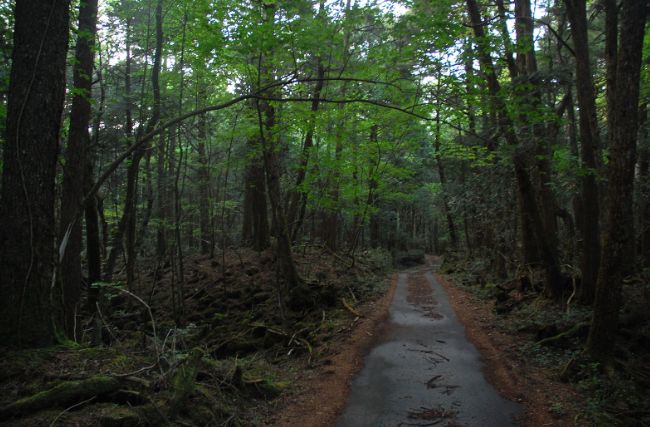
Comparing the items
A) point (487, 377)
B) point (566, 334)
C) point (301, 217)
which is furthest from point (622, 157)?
point (301, 217)

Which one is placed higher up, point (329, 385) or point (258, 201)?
point (258, 201)

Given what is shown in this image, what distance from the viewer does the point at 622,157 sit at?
6305 millimetres

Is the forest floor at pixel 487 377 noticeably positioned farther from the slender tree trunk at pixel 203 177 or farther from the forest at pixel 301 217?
the slender tree trunk at pixel 203 177

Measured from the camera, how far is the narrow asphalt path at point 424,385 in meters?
5.77

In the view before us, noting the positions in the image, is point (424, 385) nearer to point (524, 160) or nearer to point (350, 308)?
point (350, 308)

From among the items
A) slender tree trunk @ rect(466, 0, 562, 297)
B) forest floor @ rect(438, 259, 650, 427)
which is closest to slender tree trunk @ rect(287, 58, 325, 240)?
slender tree trunk @ rect(466, 0, 562, 297)

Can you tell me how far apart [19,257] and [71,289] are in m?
5.34

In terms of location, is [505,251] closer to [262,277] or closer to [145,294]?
[262,277]

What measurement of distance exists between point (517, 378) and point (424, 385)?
1.67 metres

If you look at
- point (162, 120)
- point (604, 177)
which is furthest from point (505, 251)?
point (162, 120)

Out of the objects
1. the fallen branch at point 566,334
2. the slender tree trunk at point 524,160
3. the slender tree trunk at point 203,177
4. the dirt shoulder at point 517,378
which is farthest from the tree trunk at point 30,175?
the fallen branch at point 566,334

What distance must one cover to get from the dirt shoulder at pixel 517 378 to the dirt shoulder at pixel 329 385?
246 centimetres

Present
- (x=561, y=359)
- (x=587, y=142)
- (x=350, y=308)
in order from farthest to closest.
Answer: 1. (x=350, y=308)
2. (x=587, y=142)
3. (x=561, y=359)

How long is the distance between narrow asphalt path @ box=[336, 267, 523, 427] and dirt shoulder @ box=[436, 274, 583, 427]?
7.8 inches
